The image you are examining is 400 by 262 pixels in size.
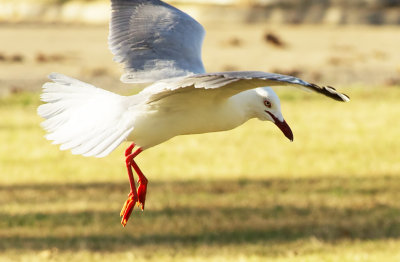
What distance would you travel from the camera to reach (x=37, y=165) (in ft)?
27.2

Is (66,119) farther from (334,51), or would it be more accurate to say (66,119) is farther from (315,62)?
(334,51)

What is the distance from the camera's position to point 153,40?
13.4ft

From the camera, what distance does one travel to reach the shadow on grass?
6.28 metres

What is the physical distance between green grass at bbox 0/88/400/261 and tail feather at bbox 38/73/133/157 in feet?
7.87

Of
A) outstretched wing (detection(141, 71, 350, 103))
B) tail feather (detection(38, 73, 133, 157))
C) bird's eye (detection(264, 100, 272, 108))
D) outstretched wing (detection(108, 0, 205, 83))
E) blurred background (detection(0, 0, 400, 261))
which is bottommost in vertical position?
blurred background (detection(0, 0, 400, 261))

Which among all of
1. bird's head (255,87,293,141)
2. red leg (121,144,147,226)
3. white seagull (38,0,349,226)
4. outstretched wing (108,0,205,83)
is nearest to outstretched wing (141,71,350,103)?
white seagull (38,0,349,226)

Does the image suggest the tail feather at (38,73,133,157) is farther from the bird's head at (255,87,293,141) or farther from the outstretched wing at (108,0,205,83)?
the bird's head at (255,87,293,141)

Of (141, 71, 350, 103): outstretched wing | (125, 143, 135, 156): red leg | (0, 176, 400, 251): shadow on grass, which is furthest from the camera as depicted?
(0, 176, 400, 251): shadow on grass

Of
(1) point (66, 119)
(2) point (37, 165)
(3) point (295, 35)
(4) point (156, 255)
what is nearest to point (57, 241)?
(4) point (156, 255)

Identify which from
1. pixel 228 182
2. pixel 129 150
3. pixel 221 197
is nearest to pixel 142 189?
pixel 129 150

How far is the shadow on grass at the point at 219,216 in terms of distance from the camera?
6281 mm

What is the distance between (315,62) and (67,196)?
7.69 meters

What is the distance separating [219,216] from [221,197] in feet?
1.82

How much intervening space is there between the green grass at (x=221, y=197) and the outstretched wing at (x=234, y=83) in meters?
2.66
